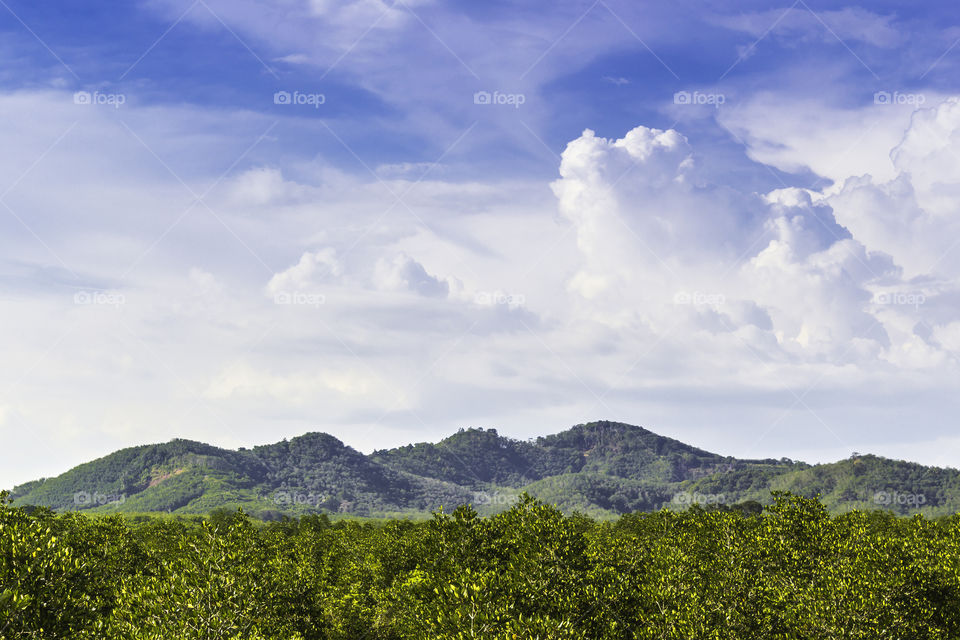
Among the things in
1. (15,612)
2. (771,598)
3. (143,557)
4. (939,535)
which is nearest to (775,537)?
(771,598)

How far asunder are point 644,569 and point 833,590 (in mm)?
14912

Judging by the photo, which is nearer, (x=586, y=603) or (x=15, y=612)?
(x=15, y=612)

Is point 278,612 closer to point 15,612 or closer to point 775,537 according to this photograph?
point 15,612

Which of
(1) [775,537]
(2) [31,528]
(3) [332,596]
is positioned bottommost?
(3) [332,596]

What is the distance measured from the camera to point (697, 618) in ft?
131

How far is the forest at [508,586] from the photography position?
33.1 metres

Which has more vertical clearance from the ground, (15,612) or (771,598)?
(15,612)

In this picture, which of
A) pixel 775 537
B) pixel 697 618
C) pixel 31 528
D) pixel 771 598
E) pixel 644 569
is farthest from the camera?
pixel 775 537

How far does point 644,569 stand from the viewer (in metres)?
56.3

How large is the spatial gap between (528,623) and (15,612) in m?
23.9

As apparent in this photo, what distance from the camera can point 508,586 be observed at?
4212 cm

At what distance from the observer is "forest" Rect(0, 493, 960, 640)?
3312cm

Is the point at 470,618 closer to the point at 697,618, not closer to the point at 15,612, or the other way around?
the point at 697,618

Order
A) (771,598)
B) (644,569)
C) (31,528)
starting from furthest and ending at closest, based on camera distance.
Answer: (644,569) < (771,598) < (31,528)
